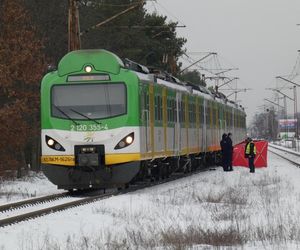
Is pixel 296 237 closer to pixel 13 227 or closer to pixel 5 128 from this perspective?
pixel 13 227

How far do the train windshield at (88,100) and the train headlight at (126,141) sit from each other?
62 centimetres

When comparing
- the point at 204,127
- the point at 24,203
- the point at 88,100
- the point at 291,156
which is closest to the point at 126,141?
the point at 88,100

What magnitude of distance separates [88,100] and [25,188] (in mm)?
5318

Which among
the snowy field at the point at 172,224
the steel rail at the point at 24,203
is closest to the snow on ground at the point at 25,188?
the snowy field at the point at 172,224

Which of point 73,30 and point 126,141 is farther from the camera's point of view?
point 73,30

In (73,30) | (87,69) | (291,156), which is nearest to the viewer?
(87,69)

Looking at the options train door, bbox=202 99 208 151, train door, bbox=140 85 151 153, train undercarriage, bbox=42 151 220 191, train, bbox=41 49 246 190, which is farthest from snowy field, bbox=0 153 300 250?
train door, bbox=202 99 208 151

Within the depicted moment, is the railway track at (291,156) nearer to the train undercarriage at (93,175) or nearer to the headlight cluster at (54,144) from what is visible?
the train undercarriage at (93,175)

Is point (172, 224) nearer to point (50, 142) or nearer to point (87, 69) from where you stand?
point (50, 142)

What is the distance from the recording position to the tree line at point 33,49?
22.0m

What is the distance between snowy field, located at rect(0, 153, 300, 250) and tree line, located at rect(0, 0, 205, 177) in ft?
13.8

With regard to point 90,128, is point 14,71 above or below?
above

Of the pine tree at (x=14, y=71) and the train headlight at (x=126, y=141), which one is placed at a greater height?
the pine tree at (x=14, y=71)

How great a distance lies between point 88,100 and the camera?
18391mm
